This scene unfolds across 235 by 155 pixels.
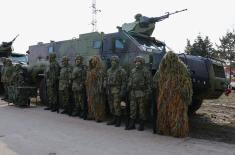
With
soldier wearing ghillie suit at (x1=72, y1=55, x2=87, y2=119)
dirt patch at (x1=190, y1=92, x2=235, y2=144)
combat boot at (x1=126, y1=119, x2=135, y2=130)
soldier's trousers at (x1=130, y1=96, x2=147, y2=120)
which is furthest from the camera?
soldier wearing ghillie suit at (x1=72, y1=55, x2=87, y2=119)

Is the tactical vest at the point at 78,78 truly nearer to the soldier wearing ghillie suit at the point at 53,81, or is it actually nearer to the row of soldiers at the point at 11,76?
the soldier wearing ghillie suit at the point at 53,81

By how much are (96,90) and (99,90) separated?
82 millimetres

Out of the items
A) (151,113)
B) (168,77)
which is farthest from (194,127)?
(168,77)

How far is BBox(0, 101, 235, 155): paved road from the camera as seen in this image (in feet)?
21.2

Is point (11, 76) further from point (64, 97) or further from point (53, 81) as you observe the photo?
point (64, 97)

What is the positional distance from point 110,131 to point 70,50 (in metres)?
4.68

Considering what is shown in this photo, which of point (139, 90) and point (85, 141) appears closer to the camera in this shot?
point (85, 141)

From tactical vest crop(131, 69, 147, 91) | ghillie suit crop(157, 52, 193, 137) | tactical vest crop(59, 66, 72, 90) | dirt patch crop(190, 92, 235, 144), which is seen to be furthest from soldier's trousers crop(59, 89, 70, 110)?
ghillie suit crop(157, 52, 193, 137)

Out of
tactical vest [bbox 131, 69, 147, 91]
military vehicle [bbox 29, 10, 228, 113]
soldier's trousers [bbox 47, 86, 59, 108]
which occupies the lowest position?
soldier's trousers [bbox 47, 86, 59, 108]

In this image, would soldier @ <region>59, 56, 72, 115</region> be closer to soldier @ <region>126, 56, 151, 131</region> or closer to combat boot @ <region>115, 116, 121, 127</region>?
combat boot @ <region>115, 116, 121, 127</region>

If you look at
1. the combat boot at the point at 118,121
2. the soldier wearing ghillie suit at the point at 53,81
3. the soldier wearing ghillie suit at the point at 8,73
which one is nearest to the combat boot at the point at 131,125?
the combat boot at the point at 118,121

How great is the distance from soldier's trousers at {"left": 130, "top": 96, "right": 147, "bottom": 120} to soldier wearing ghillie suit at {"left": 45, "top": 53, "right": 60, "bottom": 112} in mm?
3512

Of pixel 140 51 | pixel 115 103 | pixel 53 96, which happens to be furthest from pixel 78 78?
pixel 140 51

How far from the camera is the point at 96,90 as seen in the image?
966cm
